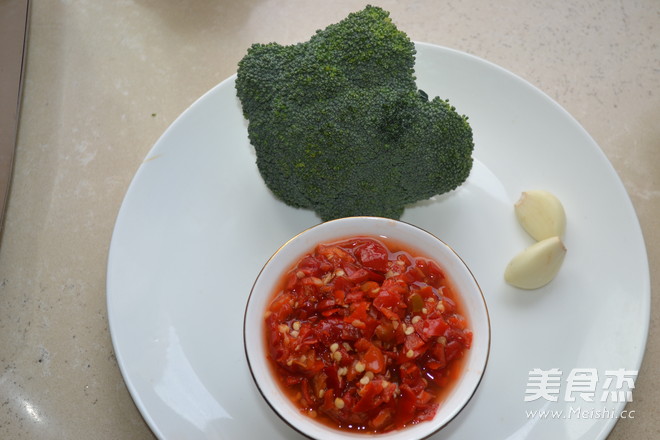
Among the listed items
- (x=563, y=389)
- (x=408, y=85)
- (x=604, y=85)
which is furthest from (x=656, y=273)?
(x=408, y=85)

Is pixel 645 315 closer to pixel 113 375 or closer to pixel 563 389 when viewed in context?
pixel 563 389

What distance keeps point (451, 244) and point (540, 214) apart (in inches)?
10.8

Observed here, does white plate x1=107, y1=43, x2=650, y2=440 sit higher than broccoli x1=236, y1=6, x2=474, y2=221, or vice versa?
broccoli x1=236, y1=6, x2=474, y2=221

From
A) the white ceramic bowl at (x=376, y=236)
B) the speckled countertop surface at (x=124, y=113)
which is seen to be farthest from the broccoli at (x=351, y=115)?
the speckled countertop surface at (x=124, y=113)

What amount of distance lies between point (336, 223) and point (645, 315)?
0.89 metres

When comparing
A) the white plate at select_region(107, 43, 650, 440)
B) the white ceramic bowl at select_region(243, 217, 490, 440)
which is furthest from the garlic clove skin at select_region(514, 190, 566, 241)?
the white ceramic bowl at select_region(243, 217, 490, 440)

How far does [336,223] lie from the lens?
1565 millimetres

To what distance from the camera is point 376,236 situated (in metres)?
1.59

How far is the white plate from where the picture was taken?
5.06 ft

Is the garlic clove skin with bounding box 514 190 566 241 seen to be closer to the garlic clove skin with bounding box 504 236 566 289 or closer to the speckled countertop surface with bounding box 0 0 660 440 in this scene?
the garlic clove skin with bounding box 504 236 566 289

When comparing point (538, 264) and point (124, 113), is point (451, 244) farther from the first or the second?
point (124, 113)

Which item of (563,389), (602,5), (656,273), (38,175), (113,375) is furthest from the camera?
(602,5)

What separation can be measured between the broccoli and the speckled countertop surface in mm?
657

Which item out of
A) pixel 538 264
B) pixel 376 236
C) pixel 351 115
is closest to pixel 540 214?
pixel 538 264
